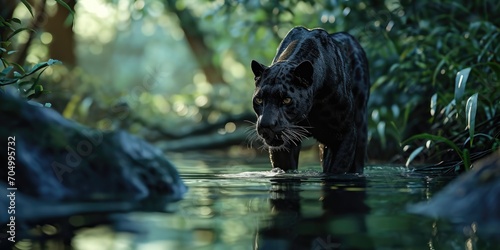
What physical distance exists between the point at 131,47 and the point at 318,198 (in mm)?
52636

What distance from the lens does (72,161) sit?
3.85 meters

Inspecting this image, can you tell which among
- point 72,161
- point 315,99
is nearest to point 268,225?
point 72,161

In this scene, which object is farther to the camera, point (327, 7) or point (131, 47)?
point (131, 47)

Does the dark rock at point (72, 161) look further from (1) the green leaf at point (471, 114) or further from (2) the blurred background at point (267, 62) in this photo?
(1) the green leaf at point (471, 114)

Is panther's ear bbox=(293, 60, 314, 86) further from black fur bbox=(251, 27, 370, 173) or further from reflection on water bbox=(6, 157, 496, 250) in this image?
reflection on water bbox=(6, 157, 496, 250)

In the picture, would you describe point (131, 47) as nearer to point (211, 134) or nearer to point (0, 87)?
point (211, 134)

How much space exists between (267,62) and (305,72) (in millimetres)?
10417

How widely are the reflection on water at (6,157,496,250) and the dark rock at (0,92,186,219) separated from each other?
10.9 inches

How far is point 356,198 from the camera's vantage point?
13.1 feet

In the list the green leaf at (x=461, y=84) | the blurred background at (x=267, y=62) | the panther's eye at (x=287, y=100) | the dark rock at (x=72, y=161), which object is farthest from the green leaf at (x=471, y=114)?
the dark rock at (x=72, y=161)

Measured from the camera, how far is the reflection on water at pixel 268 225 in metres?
2.60

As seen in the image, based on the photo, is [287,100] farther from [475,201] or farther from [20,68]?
[475,201]

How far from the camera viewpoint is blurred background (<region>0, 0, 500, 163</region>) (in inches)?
284

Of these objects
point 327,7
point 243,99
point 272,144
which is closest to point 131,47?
point 243,99
